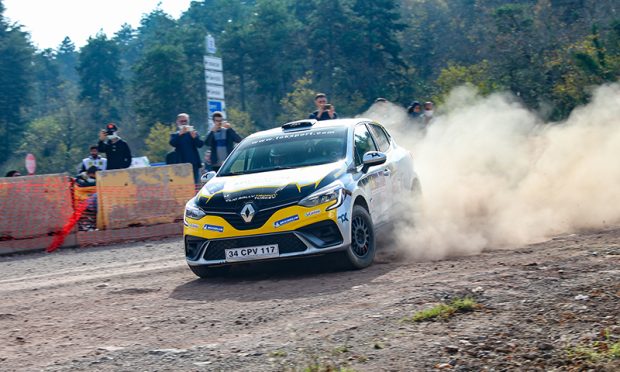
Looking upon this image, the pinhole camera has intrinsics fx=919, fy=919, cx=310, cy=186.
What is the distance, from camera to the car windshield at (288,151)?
1068 cm

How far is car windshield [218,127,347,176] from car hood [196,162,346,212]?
0.28m

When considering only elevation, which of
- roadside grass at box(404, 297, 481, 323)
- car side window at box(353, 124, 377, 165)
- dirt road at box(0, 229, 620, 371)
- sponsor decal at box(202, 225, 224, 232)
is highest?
car side window at box(353, 124, 377, 165)

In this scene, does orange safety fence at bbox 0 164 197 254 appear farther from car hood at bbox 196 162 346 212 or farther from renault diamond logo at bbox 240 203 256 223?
renault diamond logo at bbox 240 203 256 223

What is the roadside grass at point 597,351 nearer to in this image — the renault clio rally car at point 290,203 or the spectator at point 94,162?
the renault clio rally car at point 290,203

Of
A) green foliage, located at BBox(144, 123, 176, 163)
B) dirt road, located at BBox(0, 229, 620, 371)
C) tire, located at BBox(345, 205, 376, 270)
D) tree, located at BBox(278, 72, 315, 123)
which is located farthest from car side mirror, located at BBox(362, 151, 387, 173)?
green foliage, located at BBox(144, 123, 176, 163)

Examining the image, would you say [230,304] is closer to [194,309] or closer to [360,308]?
[194,309]

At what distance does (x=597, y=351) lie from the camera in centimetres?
583

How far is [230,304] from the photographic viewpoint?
336 inches

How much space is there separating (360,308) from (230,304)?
146 cm

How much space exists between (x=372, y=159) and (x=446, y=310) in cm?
383

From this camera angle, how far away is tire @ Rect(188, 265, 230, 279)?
10195mm

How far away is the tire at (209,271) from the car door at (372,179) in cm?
182

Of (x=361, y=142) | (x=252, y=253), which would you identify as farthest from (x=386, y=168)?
(x=252, y=253)

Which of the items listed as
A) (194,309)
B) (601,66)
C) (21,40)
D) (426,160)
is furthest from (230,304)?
(21,40)
